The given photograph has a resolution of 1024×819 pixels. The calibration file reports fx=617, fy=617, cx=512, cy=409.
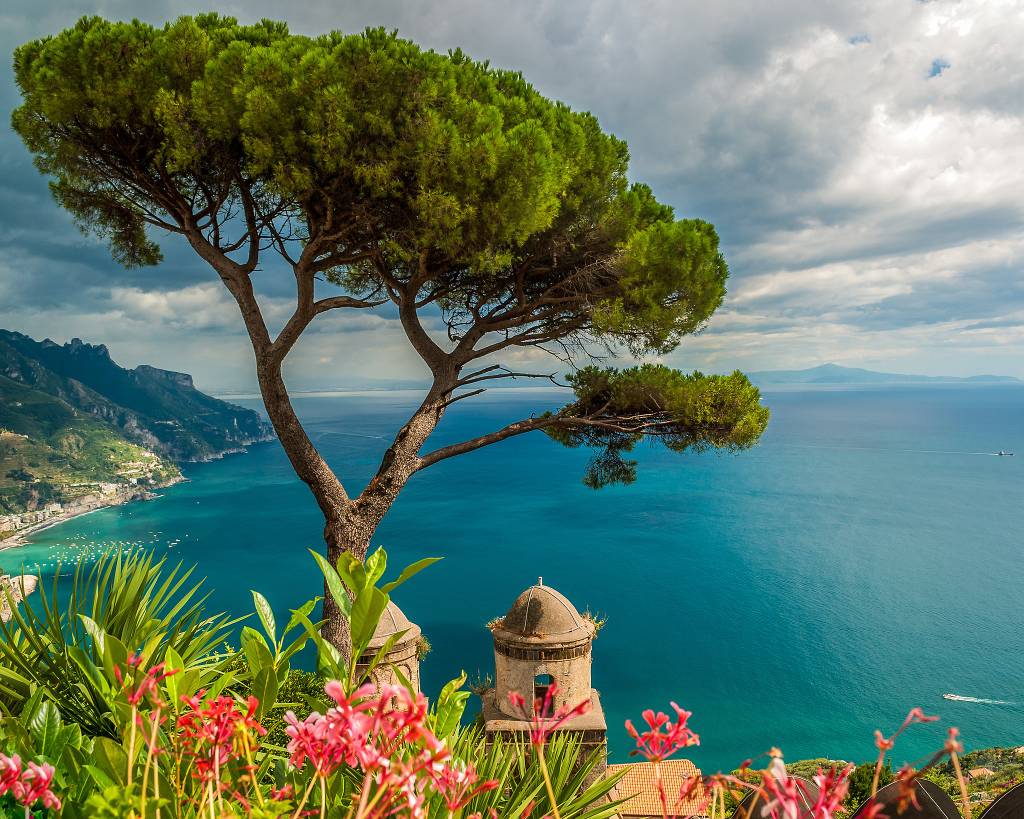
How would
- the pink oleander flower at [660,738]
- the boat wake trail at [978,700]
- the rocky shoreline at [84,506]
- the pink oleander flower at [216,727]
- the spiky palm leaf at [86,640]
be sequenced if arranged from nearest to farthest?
the pink oleander flower at [660,738] < the pink oleander flower at [216,727] < the spiky palm leaf at [86,640] < the boat wake trail at [978,700] < the rocky shoreline at [84,506]

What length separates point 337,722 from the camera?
2.67 feet

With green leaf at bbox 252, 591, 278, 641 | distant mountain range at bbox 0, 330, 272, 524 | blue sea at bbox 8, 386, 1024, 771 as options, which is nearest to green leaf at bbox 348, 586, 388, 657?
green leaf at bbox 252, 591, 278, 641

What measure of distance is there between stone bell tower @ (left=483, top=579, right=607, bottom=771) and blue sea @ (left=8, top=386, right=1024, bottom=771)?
17.6m

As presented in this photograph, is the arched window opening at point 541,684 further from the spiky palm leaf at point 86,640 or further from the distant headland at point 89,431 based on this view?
the distant headland at point 89,431

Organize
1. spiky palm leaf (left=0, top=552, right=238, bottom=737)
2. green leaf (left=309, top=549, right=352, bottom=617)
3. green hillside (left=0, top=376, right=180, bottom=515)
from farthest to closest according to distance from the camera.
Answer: green hillside (left=0, top=376, right=180, bottom=515) < spiky palm leaf (left=0, top=552, right=238, bottom=737) < green leaf (left=309, top=549, right=352, bottom=617)

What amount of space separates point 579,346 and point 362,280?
3217 millimetres

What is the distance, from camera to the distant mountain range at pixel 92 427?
64.6 meters

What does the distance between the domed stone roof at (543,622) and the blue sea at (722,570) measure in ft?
58.9

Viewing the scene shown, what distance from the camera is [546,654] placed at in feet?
23.9

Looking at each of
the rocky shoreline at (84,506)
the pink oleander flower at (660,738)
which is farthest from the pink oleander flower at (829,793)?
the rocky shoreline at (84,506)

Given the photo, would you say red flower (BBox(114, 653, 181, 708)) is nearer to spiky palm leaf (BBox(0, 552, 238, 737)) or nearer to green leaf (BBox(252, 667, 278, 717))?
green leaf (BBox(252, 667, 278, 717))

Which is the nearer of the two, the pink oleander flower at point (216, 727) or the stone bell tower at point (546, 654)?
the pink oleander flower at point (216, 727)

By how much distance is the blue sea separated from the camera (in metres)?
28.4

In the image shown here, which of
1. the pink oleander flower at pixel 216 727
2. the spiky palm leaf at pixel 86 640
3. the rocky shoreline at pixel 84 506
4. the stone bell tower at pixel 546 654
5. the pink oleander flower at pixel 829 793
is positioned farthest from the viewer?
the rocky shoreline at pixel 84 506
